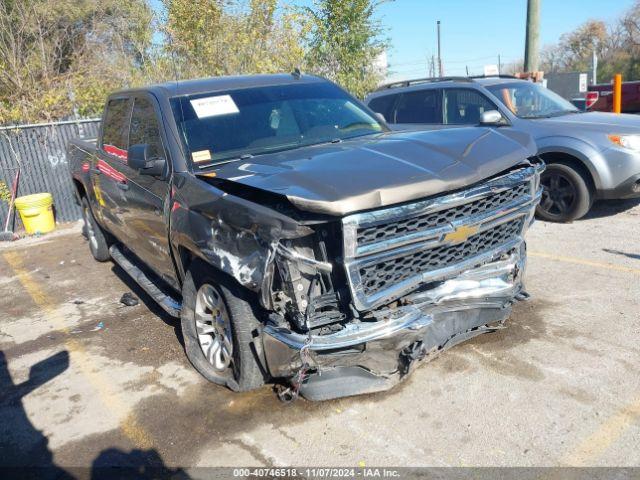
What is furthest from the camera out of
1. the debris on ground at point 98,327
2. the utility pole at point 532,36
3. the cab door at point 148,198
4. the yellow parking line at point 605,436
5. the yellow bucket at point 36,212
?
the utility pole at point 532,36

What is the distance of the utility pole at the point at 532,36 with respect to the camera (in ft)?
39.7

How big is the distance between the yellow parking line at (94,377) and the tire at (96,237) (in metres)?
0.84

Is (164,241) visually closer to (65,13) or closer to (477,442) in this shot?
(477,442)

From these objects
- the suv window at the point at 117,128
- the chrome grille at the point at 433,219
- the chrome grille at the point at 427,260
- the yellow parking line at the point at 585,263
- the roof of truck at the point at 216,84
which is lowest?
the yellow parking line at the point at 585,263

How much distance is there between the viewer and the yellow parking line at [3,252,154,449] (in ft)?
11.0

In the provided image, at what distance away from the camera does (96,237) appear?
285 inches

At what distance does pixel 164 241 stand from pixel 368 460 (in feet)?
7.33

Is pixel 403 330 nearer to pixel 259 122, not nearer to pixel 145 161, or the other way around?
pixel 259 122

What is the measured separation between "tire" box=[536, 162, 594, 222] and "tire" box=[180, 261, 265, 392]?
5.07 meters

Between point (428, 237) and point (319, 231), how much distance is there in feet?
2.04

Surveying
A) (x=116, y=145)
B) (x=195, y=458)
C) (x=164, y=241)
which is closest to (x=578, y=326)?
(x=195, y=458)

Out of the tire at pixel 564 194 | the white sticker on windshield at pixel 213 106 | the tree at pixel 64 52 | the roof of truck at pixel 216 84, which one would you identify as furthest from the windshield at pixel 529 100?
the tree at pixel 64 52

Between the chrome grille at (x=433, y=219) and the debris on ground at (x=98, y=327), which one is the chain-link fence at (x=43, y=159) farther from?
the chrome grille at (x=433, y=219)

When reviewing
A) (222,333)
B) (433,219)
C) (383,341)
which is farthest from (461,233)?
(222,333)
